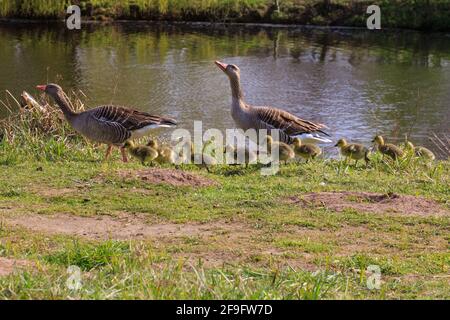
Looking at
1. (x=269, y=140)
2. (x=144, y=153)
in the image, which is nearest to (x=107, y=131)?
(x=144, y=153)

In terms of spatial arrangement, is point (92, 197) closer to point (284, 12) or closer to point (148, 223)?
point (148, 223)

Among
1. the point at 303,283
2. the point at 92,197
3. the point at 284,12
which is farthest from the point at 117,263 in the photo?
the point at 284,12

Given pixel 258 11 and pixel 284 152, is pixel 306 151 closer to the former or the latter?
pixel 284 152

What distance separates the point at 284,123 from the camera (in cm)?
1234

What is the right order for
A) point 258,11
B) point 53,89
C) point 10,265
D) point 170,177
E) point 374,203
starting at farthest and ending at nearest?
point 258,11
point 53,89
point 170,177
point 374,203
point 10,265

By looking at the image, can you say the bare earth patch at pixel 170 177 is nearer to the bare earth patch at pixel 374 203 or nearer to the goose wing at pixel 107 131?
the bare earth patch at pixel 374 203

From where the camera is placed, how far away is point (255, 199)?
344 inches

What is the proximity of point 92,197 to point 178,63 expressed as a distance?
1664 centimetres

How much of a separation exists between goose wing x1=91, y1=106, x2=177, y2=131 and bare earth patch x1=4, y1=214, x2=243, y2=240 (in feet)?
11.4

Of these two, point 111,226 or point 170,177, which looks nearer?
point 111,226

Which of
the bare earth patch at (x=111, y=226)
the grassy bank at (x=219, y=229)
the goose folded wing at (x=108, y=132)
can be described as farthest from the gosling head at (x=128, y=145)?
the bare earth patch at (x=111, y=226)

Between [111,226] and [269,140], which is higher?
[269,140]

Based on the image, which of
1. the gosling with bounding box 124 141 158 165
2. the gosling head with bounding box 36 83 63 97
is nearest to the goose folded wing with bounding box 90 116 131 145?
the gosling with bounding box 124 141 158 165

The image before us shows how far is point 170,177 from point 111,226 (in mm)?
1787
